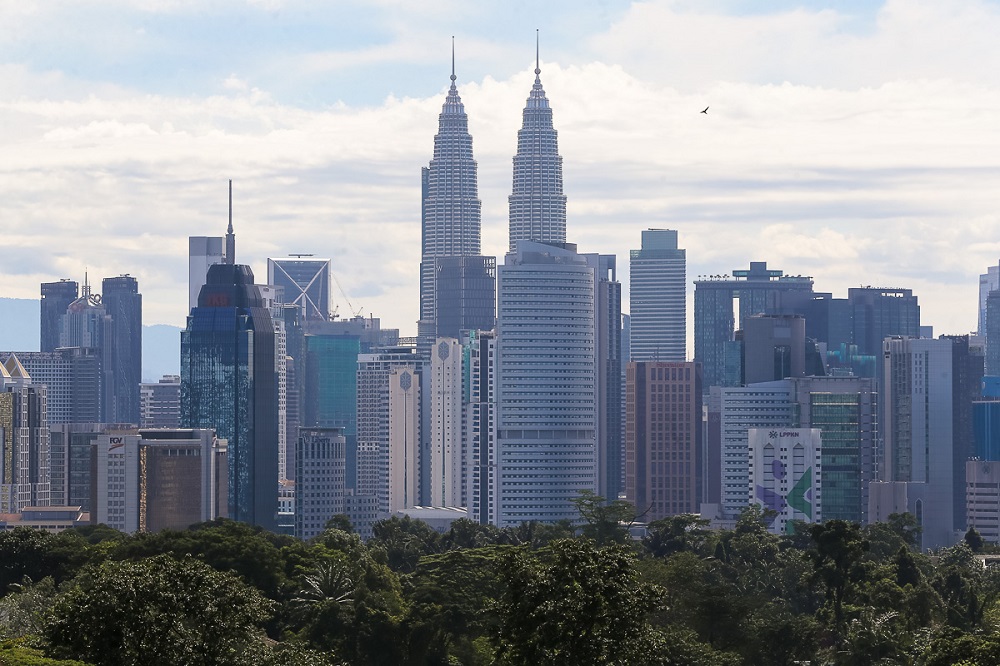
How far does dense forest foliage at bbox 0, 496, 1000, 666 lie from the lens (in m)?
55.9

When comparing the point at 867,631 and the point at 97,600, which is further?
the point at 867,631

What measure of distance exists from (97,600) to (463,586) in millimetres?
38718

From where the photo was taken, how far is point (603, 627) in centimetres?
5566

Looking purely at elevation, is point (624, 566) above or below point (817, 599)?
above

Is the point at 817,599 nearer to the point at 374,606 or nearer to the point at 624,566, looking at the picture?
the point at 374,606

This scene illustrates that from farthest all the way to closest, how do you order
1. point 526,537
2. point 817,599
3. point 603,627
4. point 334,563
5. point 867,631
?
point 526,537 < point 817,599 < point 334,563 < point 867,631 < point 603,627

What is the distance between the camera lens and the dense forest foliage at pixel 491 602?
5594cm

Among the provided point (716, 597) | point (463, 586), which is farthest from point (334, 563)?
point (716, 597)

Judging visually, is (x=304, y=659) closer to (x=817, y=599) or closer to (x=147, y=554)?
(x=147, y=554)

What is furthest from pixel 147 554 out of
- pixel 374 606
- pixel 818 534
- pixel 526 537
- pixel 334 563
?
pixel 526 537

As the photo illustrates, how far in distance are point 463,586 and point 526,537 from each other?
209 feet

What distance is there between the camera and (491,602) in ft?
235

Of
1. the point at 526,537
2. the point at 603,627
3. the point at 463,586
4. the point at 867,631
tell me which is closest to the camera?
the point at 603,627

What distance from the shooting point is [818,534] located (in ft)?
343
